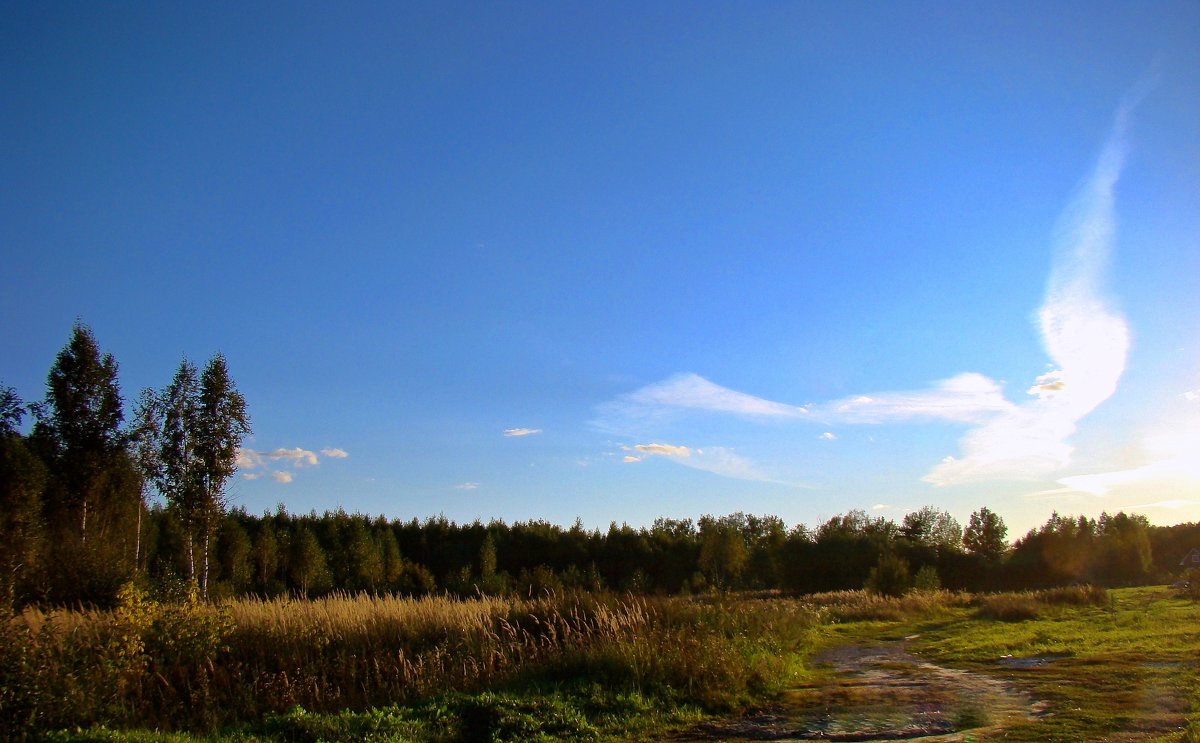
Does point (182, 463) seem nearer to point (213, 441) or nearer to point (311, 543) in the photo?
point (213, 441)

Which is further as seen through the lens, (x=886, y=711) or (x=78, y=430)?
(x=78, y=430)

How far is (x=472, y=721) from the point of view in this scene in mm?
9648

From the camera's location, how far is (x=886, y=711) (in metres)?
10.4

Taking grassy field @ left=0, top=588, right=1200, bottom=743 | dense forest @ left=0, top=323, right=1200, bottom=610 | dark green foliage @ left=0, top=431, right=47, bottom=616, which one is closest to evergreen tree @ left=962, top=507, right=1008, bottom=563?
dense forest @ left=0, top=323, right=1200, bottom=610

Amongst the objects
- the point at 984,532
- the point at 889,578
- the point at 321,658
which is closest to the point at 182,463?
the point at 321,658

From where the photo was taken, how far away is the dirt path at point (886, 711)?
365 inches

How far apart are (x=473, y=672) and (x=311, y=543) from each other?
3957 cm

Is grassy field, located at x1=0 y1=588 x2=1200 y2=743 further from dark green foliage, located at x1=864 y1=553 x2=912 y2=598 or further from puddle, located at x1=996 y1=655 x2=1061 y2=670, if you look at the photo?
dark green foliage, located at x1=864 y1=553 x2=912 y2=598

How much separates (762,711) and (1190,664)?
25.7 ft

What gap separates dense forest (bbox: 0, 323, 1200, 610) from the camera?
2517 cm

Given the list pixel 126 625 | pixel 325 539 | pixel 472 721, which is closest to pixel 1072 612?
pixel 472 721

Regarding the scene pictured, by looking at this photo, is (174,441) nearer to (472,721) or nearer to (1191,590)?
(472,721)

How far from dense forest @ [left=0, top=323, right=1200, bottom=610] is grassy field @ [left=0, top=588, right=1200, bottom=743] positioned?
1.56 metres

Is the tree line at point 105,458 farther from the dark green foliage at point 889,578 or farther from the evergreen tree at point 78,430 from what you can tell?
the dark green foliage at point 889,578
